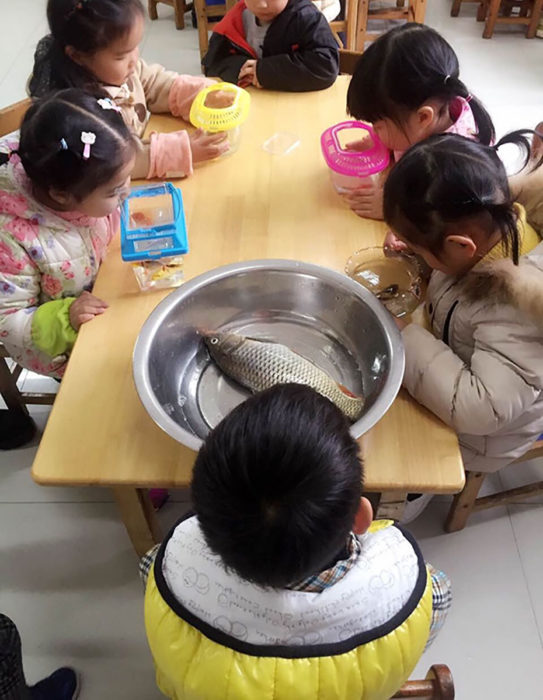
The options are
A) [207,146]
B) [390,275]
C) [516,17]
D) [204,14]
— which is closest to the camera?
[390,275]

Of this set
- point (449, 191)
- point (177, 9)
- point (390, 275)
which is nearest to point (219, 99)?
point (390, 275)

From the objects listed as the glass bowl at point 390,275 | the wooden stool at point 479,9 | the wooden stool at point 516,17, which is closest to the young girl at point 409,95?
the glass bowl at point 390,275

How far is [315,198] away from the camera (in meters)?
1.24

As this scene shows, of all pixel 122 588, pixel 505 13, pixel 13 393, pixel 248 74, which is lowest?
pixel 122 588

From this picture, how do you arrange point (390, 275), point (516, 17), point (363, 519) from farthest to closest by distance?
point (516, 17) < point (390, 275) < point (363, 519)

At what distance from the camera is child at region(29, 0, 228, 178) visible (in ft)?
3.89

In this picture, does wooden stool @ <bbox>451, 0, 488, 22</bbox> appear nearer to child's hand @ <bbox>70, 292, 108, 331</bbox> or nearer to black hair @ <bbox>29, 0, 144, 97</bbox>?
black hair @ <bbox>29, 0, 144, 97</bbox>

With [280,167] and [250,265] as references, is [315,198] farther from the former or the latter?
[250,265]

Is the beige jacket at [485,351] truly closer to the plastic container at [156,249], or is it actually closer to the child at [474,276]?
the child at [474,276]

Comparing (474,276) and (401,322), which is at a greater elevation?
(474,276)

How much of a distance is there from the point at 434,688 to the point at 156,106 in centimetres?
139

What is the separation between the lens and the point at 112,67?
1258 millimetres

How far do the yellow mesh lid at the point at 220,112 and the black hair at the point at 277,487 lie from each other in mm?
978

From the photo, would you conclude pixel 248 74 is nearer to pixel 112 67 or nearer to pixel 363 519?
pixel 112 67
